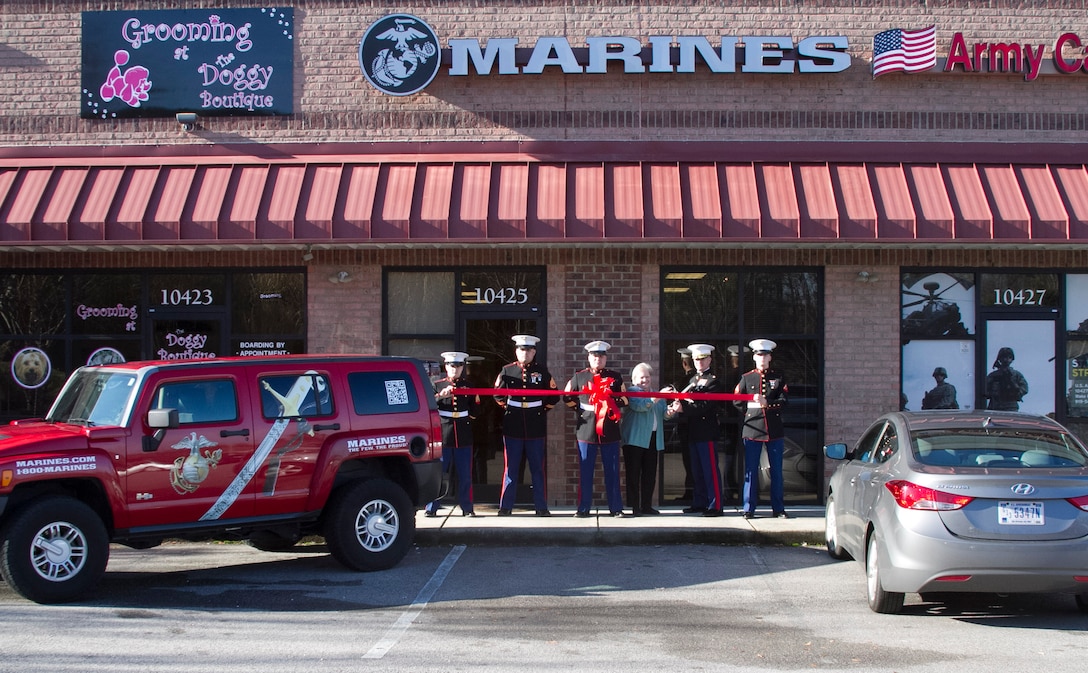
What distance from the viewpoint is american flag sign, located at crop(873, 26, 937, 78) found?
13.0 metres

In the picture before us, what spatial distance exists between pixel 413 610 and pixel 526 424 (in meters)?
4.23

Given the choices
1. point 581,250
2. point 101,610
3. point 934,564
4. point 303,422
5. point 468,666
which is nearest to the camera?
point 468,666

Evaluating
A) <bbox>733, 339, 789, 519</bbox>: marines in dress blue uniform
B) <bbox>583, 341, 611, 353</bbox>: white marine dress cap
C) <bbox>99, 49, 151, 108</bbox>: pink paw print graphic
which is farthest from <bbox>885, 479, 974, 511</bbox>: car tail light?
<bbox>99, 49, 151, 108</bbox>: pink paw print graphic

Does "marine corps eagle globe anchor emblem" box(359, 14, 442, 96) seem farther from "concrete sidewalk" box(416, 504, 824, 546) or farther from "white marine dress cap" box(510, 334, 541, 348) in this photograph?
"concrete sidewalk" box(416, 504, 824, 546)

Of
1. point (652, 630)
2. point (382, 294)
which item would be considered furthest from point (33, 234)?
point (652, 630)

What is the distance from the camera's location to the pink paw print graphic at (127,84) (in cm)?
1341

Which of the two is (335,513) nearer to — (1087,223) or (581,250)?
(581,250)

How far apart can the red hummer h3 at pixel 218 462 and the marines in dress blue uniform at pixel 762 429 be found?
3.91m

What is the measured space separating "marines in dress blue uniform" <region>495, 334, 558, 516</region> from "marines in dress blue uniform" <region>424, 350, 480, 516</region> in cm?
42

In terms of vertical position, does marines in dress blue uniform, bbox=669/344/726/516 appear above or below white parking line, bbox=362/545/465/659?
above

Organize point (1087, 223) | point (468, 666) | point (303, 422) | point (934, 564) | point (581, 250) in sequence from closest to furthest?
point (468, 666) < point (934, 564) < point (303, 422) < point (1087, 223) < point (581, 250)

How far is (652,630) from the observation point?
7.36 metres

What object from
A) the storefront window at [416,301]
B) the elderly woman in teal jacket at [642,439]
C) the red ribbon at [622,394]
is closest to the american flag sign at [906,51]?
the red ribbon at [622,394]

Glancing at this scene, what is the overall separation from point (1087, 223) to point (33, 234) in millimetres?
12414
